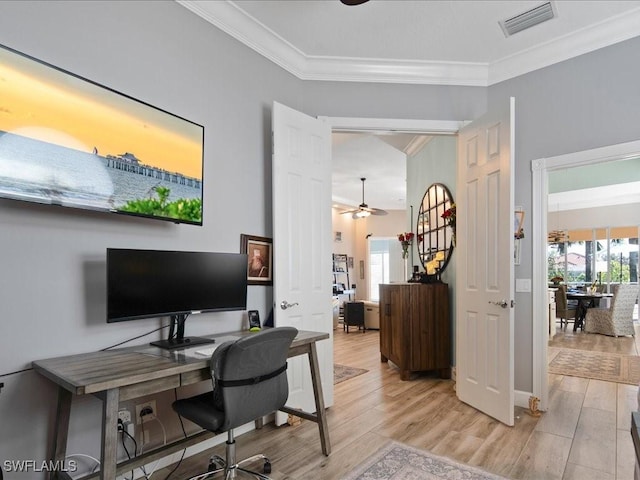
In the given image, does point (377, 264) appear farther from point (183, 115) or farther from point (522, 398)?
point (183, 115)

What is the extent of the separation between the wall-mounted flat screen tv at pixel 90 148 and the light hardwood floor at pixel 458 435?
62.9 inches

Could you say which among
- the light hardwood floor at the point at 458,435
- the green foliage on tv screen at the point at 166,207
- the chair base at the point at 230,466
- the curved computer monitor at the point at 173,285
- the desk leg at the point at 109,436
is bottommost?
the light hardwood floor at the point at 458,435

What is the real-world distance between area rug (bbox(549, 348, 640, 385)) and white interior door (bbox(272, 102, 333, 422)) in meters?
3.15

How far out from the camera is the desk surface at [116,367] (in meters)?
1.51

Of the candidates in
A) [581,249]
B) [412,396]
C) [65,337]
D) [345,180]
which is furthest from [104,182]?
[581,249]

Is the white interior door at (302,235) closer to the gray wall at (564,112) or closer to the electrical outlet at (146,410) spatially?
the electrical outlet at (146,410)

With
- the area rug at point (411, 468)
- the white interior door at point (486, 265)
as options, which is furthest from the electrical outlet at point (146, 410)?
the white interior door at point (486, 265)

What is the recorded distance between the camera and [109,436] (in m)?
1.52

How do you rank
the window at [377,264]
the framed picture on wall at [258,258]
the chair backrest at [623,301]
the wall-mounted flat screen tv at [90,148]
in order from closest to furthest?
1. the wall-mounted flat screen tv at [90,148]
2. the framed picture on wall at [258,258]
3. the chair backrest at [623,301]
4. the window at [377,264]

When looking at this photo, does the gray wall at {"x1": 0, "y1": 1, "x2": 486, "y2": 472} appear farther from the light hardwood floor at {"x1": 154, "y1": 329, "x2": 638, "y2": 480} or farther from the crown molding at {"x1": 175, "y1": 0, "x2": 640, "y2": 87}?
the light hardwood floor at {"x1": 154, "y1": 329, "x2": 638, "y2": 480}

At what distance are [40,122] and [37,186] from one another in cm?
29

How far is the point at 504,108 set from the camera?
305 centimetres

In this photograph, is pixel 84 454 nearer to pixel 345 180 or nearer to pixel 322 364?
pixel 322 364

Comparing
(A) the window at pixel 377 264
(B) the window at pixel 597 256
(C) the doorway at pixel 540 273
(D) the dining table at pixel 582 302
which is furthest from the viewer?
(A) the window at pixel 377 264
